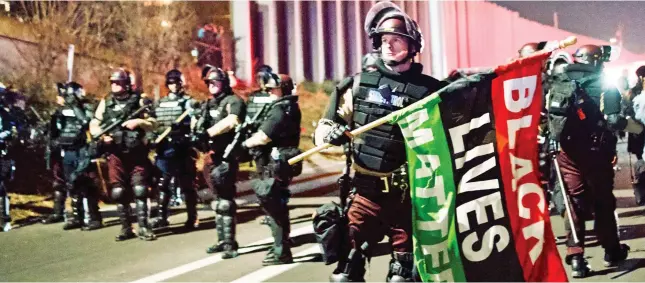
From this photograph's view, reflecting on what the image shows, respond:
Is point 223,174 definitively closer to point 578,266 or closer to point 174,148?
point 174,148

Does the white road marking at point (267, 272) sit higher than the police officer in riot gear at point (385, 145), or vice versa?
the police officer in riot gear at point (385, 145)

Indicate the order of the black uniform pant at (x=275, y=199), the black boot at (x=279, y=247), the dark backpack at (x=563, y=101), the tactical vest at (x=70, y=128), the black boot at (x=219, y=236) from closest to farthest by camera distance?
1. the dark backpack at (x=563, y=101)
2. the black uniform pant at (x=275, y=199)
3. the black boot at (x=279, y=247)
4. the black boot at (x=219, y=236)
5. the tactical vest at (x=70, y=128)

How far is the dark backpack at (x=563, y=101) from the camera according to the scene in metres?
4.74

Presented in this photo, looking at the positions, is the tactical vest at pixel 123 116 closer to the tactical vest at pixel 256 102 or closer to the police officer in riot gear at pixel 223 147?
the police officer in riot gear at pixel 223 147

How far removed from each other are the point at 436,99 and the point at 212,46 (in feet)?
37.8

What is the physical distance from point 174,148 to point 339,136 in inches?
192

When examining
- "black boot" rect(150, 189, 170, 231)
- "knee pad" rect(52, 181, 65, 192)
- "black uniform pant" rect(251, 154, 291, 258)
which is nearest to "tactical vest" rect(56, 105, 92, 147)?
"knee pad" rect(52, 181, 65, 192)

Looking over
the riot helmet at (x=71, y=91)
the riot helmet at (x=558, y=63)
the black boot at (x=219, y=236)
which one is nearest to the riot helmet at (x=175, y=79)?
the riot helmet at (x=71, y=91)

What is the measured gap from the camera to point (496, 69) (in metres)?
3.43

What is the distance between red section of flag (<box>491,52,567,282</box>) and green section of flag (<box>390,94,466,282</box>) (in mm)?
313

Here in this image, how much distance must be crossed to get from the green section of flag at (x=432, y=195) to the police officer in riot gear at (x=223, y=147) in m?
3.13

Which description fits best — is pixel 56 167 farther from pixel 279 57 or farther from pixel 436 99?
pixel 436 99

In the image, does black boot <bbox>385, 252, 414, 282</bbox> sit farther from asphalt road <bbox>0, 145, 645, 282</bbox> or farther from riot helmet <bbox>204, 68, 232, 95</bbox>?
riot helmet <bbox>204, 68, 232, 95</bbox>

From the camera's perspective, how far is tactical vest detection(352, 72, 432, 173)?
356 cm
